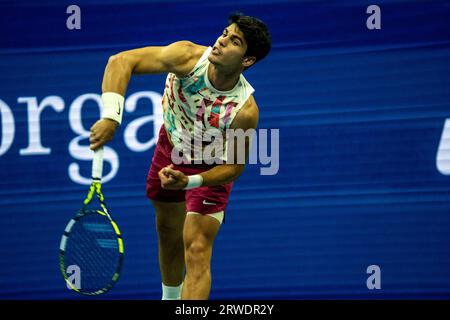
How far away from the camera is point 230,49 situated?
20.5ft

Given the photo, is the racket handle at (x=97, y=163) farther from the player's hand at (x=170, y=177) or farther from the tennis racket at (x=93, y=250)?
the tennis racket at (x=93, y=250)

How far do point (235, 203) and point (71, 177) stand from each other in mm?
1163

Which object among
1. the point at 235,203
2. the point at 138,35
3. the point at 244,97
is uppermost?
the point at 138,35

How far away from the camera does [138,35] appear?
768 cm

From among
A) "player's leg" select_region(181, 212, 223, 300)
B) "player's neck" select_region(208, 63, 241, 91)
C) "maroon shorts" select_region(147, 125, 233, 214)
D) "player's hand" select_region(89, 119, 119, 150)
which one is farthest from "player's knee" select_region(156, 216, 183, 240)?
"player's hand" select_region(89, 119, 119, 150)

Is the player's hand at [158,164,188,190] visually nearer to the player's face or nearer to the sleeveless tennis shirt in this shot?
the sleeveless tennis shirt

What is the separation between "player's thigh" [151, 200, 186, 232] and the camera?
6.95 meters

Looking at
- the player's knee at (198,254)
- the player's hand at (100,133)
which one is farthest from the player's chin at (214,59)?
the player's knee at (198,254)

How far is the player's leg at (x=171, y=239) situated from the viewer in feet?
22.9

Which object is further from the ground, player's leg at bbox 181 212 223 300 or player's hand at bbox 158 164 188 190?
player's hand at bbox 158 164 188 190

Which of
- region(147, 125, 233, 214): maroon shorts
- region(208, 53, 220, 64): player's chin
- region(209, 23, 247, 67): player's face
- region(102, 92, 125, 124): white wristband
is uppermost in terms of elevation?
region(209, 23, 247, 67): player's face

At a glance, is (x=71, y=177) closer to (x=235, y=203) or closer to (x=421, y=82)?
(x=235, y=203)

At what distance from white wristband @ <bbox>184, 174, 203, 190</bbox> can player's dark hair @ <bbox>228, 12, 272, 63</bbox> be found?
0.79 metres
